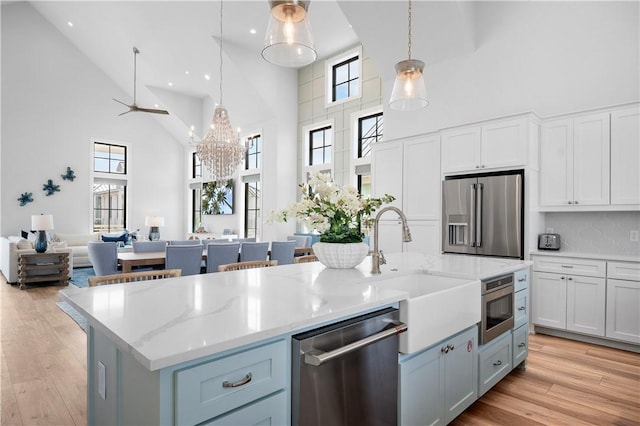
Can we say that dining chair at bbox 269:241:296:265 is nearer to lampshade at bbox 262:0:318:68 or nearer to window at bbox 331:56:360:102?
lampshade at bbox 262:0:318:68

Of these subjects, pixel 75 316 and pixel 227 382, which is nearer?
pixel 227 382

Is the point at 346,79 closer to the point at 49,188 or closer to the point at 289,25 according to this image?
the point at 289,25

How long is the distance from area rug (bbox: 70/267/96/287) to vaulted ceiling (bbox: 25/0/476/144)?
4478 millimetres

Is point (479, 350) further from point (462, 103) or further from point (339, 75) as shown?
point (339, 75)

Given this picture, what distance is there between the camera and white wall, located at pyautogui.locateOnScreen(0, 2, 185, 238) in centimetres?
856

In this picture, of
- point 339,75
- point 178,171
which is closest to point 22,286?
point 178,171

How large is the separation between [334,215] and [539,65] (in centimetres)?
355

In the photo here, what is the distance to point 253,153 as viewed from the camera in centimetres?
929

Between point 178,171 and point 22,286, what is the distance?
5934 mm

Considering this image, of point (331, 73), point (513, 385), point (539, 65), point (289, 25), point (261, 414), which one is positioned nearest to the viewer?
point (261, 414)

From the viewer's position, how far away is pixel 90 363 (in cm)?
144

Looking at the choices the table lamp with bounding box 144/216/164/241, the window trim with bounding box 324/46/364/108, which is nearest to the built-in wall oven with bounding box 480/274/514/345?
the window trim with bounding box 324/46/364/108

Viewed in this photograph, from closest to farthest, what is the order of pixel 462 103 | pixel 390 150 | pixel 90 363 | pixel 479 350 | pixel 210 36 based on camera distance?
pixel 90 363
pixel 479 350
pixel 462 103
pixel 390 150
pixel 210 36

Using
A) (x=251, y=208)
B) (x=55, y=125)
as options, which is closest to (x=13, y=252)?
(x=55, y=125)
